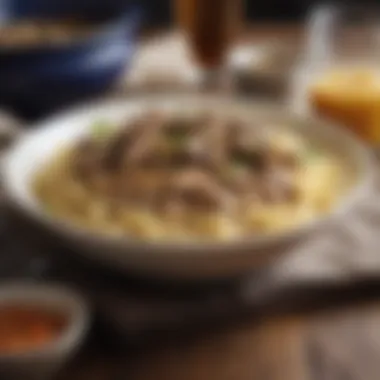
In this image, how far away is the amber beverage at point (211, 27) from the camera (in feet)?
4.91

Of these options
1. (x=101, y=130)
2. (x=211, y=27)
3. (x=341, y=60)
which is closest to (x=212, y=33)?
(x=211, y=27)

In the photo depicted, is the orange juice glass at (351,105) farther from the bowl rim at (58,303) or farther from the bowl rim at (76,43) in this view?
the bowl rim at (58,303)

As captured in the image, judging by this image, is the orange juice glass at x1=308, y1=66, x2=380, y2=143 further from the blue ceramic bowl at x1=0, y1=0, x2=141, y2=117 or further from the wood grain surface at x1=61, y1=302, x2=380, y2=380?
the wood grain surface at x1=61, y1=302, x2=380, y2=380

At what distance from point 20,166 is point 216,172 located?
212 mm

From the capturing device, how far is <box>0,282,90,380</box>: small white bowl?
832 mm

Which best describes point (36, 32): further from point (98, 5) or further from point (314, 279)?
point (314, 279)

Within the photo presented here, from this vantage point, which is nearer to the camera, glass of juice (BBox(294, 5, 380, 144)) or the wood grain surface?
the wood grain surface

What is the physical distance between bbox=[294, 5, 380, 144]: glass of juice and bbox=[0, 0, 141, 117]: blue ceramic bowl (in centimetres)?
26

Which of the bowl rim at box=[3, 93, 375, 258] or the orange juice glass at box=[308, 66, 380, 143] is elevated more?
the orange juice glass at box=[308, 66, 380, 143]

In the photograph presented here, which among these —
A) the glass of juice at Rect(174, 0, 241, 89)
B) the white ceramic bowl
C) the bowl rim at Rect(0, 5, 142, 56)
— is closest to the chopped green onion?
the white ceramic bowl

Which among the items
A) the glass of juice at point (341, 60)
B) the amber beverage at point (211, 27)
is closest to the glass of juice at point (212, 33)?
the amber beverage at point (211, 27)

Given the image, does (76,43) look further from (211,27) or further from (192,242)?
(192,242)

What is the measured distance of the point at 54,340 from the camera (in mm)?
860

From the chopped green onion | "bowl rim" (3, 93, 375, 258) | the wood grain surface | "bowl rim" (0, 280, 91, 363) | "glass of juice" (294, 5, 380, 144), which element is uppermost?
"glass of juice" (294, 5, 380, 144)
